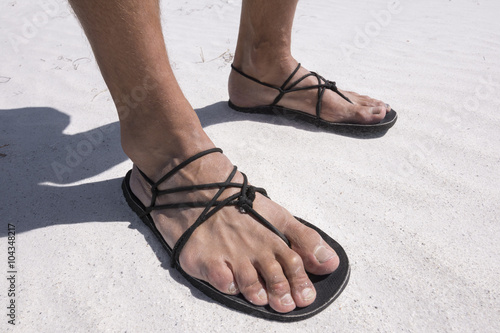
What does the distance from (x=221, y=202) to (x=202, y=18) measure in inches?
111

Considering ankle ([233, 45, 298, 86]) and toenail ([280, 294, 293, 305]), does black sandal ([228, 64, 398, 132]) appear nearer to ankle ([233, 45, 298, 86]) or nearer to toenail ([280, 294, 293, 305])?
ankle ([233, 45, 298, 86])

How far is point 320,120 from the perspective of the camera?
1.79 meters

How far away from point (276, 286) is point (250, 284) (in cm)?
8

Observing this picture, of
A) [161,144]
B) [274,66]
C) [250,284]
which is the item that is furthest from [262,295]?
[274,66]

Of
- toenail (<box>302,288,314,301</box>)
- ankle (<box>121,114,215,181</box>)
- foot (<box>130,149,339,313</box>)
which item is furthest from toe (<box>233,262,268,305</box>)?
ankle (<box>121,114,215,181</box>)

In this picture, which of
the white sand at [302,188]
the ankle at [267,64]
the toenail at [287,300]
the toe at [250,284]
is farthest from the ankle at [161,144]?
the ankle at [267,64]

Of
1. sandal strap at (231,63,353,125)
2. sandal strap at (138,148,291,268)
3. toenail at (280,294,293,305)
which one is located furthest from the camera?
sandal strap at (231,63,353,125)

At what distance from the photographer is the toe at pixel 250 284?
98 cm

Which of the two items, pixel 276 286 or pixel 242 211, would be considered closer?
pixel 276 286

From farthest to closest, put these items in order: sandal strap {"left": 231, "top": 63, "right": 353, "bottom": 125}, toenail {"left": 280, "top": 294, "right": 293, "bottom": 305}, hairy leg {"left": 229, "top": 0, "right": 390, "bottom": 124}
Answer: sandal strap {"left": 231, "top": 63, "right": 353, "bottom": 125}, hairy leg {"left": 229, "top": 0, "right": 390, "bottom": 124}, toenail {"left": 280, "top": 294, "right": 293, "bottom": 305}

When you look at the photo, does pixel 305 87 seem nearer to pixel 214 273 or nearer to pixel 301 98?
pixel 301 98

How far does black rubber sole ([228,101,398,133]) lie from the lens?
1.73 meters

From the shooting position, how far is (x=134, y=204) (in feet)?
4.23

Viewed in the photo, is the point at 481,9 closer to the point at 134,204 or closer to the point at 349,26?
the point at 349,26
